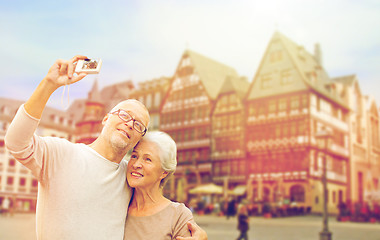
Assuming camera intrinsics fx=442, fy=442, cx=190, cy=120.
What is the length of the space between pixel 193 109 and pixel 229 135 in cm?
311

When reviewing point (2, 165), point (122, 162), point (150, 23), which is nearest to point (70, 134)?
point (2, 165)

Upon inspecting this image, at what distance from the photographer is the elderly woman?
2004 millimetres

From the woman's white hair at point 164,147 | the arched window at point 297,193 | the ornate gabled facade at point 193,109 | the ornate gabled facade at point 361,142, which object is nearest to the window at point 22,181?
the ornate gabled facade at point 193,109

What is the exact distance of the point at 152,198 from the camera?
2.11 metres

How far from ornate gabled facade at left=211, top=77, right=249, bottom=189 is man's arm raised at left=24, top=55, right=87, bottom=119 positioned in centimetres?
1648

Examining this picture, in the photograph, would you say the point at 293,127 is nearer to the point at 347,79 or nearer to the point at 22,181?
the point at 347,79

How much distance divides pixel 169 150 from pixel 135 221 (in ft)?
1.21

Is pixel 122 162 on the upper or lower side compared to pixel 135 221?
upper

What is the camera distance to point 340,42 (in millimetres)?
14180

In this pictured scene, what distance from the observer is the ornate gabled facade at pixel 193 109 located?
20.3m

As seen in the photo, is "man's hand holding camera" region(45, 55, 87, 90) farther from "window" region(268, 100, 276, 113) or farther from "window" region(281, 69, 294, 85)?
"window" region(281, 69, 294, 85)

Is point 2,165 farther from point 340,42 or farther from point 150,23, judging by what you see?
point 340,42

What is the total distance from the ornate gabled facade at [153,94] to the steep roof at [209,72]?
244 cm

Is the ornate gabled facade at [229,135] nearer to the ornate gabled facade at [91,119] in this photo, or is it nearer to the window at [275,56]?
the window at [275,56]
